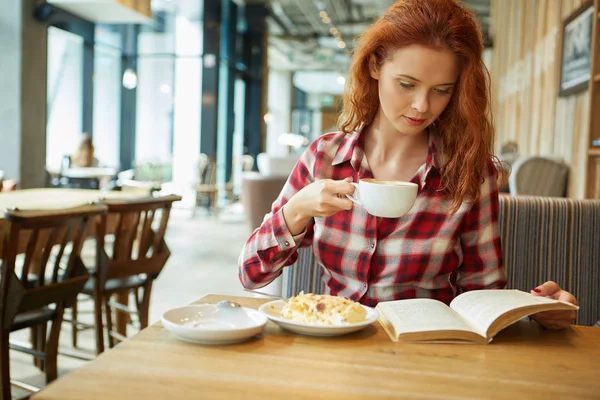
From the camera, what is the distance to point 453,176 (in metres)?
1.46

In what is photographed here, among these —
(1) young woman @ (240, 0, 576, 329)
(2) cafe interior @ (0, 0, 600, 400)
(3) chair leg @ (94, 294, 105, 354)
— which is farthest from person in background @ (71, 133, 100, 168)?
(1) young woman @ (240, 0, 576, 329)

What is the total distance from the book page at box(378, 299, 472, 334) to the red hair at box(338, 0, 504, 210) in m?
0.32

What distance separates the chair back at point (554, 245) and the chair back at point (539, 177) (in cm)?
250

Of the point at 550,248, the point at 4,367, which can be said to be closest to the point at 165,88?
the point at 4,367

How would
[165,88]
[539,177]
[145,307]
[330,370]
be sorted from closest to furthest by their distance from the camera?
[330,370] < [145,307] < [539,177] < [165,88]

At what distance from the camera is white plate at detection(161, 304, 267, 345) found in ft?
3.14

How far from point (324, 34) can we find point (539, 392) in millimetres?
15222

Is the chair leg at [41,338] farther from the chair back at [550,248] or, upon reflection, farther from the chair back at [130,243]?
the chair back at [550,248]

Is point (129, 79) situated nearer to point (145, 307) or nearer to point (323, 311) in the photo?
point (145, 307)

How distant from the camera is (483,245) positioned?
149cm

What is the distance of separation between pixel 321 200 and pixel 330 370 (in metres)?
0.39

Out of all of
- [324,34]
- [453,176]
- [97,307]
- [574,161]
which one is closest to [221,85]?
[324,34]

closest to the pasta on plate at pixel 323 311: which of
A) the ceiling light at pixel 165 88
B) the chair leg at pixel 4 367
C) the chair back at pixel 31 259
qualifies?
the chair back at pixel 31 259

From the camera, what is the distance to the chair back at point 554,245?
6.61 ft
